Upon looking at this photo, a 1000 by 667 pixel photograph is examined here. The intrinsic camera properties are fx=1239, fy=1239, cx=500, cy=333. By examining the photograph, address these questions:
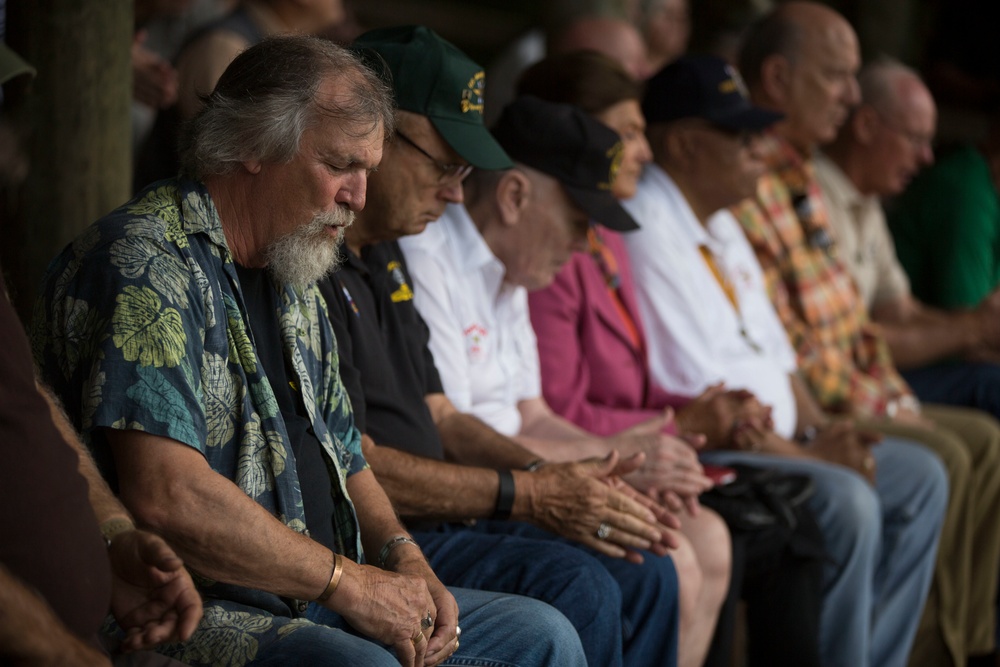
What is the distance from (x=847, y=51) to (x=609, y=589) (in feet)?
10.0

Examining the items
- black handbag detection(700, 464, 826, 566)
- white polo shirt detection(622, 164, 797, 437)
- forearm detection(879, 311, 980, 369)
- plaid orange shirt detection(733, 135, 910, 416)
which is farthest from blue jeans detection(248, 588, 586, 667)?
forearm detection(879, 311, 980, 369)

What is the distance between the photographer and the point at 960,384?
5.27 m

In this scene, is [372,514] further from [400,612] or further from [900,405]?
[900,405]

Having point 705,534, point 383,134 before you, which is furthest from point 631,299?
point 383,134

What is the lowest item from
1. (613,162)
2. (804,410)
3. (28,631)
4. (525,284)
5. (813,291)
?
(804,410)

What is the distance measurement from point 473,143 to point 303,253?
30.1 inches

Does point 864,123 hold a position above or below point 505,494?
below

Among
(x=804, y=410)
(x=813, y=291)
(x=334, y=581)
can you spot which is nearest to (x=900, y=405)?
(x=813, y=291)

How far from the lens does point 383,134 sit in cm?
225

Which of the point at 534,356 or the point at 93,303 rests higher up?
the point at 93,303

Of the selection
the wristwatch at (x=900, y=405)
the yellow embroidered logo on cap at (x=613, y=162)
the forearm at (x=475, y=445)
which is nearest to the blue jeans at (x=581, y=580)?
the forearm at (x=475, y=445)

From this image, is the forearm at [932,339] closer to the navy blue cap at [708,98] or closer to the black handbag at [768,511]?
the navy blue cap at [708,98]

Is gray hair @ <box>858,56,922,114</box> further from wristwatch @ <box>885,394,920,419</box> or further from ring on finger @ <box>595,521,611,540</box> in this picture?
ring on finger @ <box>595,521,611,540</box>

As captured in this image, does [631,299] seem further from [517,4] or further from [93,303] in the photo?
[517,4]
